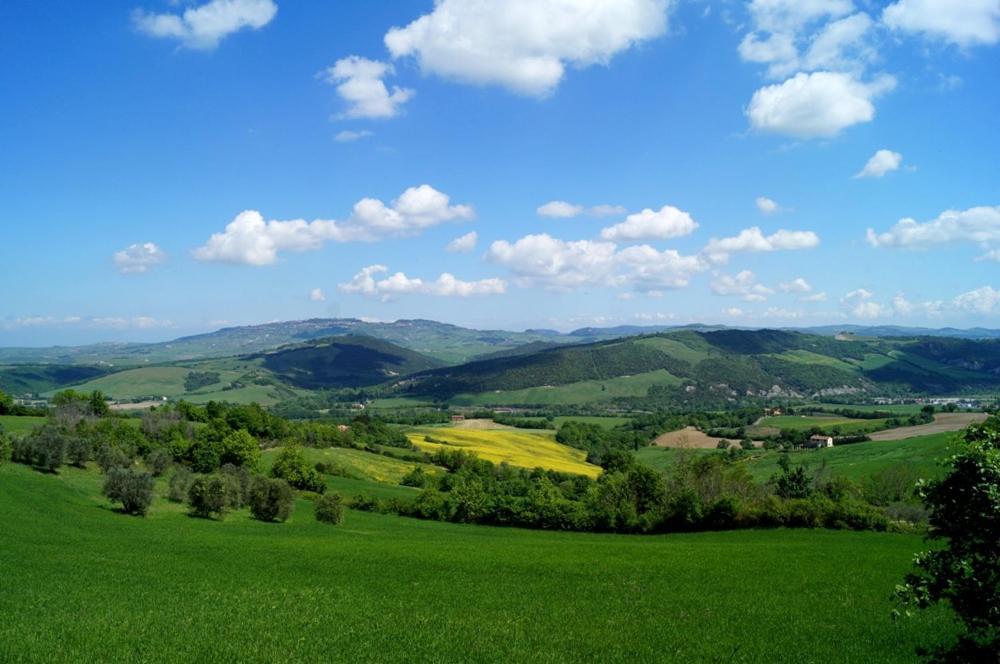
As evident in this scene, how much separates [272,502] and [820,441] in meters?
126

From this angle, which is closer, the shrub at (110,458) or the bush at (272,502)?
the bush at (272,502)

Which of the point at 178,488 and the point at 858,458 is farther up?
the point at 178,488

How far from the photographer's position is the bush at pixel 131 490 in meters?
54.2

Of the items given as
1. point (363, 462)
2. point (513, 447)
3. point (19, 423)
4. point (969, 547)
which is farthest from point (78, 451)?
point (513, 447)

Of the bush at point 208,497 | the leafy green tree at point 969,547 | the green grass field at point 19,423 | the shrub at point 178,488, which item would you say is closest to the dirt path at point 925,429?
the bush at point 208,497

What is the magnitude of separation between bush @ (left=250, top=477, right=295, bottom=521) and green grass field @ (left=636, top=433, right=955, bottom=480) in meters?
58.7

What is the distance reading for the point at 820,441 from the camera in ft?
471

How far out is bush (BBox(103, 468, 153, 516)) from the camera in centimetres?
5419

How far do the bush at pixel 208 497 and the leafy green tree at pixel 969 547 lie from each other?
5806 cm

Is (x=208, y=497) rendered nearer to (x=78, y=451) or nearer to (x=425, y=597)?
(x=78, y=451)

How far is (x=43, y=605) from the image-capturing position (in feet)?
80.4

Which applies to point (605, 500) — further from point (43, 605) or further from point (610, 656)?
point (43, 605)

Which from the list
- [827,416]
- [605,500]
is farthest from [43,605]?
[827,416]

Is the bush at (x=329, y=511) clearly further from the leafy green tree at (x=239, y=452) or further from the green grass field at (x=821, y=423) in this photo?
the green grass field at (x=821, y=423)
